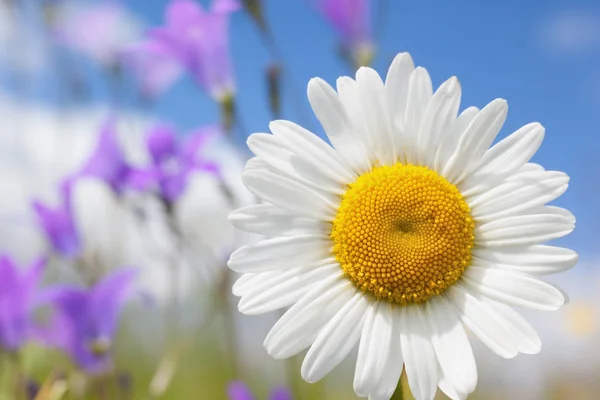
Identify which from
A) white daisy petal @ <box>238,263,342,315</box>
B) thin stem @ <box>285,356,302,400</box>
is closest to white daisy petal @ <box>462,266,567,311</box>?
white daisy petal @ <box>238,263,342,315</box>

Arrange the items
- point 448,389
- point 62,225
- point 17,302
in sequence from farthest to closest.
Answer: point 62,225, point 17,302, point 448,389

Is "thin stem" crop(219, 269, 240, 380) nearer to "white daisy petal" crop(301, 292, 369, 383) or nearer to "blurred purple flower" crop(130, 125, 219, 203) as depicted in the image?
"blurred purple flower" crop(130, 125, 219, 203)

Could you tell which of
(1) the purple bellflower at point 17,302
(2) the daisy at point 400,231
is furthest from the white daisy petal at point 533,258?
(1) the purple bellflower at point 17,302

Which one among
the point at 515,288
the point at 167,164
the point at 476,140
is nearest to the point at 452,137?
the point at 476,140

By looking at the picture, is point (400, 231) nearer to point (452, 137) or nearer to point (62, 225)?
point (452, 137)

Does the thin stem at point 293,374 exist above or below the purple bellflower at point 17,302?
below

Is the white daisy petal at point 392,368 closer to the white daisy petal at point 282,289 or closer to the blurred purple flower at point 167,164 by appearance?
the white daisy petal at point 282,289
